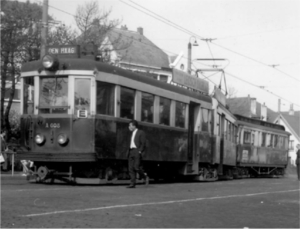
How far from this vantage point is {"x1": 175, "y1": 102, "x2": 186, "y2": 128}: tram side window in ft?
65.5

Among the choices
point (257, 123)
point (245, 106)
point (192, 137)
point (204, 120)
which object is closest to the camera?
point (192, 137)

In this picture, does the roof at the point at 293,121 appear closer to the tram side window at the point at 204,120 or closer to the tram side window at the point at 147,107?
the tram side window at the point at 204,120

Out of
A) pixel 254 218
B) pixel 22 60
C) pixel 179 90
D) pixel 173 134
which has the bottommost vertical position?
pixel 254 218

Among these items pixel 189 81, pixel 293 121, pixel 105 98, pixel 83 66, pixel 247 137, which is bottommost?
pixel 247 137

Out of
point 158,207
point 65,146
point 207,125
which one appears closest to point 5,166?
point 207,125

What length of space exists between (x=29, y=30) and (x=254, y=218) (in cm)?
2683

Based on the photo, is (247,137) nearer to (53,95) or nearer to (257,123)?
(257,123)

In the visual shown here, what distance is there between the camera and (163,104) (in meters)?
19.0

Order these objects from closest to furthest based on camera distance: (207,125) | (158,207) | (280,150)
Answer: (158,207)
(207,125)
(280,150)

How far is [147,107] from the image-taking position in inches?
712

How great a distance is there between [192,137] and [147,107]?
3.78 metres

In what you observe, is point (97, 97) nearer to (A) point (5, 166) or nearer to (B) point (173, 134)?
(B) point (173, 134)

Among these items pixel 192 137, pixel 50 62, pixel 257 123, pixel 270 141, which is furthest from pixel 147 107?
pixel 270 141

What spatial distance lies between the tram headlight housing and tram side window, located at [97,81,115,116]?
1121mm
